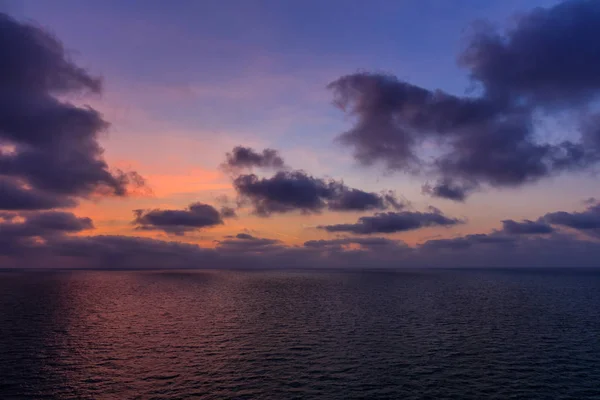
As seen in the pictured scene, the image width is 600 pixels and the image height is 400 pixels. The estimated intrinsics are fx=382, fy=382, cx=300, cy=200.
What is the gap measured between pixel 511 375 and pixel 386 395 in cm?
1940

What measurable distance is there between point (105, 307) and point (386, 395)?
101 metres

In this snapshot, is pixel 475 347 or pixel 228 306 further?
pixel 228 306

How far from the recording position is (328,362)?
56.1 m

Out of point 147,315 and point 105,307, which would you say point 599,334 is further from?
point 105,307

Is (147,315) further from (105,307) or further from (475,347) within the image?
(475,347)

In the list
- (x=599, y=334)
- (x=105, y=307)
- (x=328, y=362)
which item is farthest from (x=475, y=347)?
(x=105, y=307)

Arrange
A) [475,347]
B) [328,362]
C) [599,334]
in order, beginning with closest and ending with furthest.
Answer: [328,362] → [475,347] → [599,334]

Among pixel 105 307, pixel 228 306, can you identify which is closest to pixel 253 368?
pixel 228 306

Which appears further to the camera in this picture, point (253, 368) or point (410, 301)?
point (410, 301)

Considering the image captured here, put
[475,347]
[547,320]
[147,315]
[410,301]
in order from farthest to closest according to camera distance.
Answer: [410,301]
[147,315]
[547,320]
[475,347]

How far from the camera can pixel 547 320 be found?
92.1m

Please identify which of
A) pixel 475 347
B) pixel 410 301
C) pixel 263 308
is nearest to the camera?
pixel 475 347

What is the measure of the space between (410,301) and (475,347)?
6851 centimetres

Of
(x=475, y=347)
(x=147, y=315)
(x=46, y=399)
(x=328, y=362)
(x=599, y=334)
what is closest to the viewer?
(x=46, y=399)
